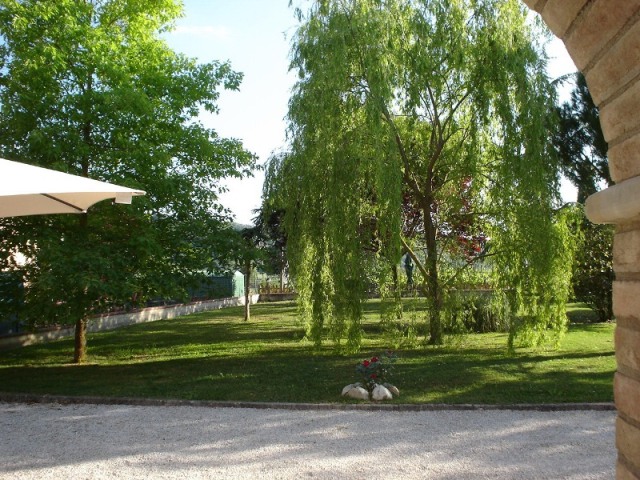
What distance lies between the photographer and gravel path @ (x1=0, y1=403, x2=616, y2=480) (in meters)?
5.03

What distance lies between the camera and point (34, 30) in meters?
10.3

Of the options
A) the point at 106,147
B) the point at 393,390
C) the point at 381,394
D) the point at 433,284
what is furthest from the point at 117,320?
the point at 381,394

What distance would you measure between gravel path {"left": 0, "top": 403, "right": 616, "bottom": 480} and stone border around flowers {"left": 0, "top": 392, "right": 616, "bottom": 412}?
0.15 metres

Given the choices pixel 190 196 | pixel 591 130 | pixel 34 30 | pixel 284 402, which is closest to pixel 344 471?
pixel 284 402

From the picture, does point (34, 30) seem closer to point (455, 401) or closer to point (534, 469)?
point (455, 401)

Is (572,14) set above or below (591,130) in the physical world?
below

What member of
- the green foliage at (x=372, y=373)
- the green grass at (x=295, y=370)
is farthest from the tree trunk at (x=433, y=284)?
the green foliage at (x=372, y=373)

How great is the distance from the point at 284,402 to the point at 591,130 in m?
13.4

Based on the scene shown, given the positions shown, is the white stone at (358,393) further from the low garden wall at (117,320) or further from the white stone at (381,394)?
the low garden wall at (117,320)

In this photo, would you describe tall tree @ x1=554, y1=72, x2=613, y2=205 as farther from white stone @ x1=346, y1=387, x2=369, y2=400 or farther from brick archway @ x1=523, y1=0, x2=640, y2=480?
brick archway @ x1=523, y1=0, x2=640, y2=480

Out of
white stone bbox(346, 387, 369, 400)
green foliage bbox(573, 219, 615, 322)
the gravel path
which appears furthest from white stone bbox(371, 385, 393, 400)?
green foliage bbox(573, 219, 615, 322)

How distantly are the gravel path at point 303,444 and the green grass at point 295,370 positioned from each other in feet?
2.87

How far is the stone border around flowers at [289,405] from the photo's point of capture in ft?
23.6

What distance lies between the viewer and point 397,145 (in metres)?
11.7
